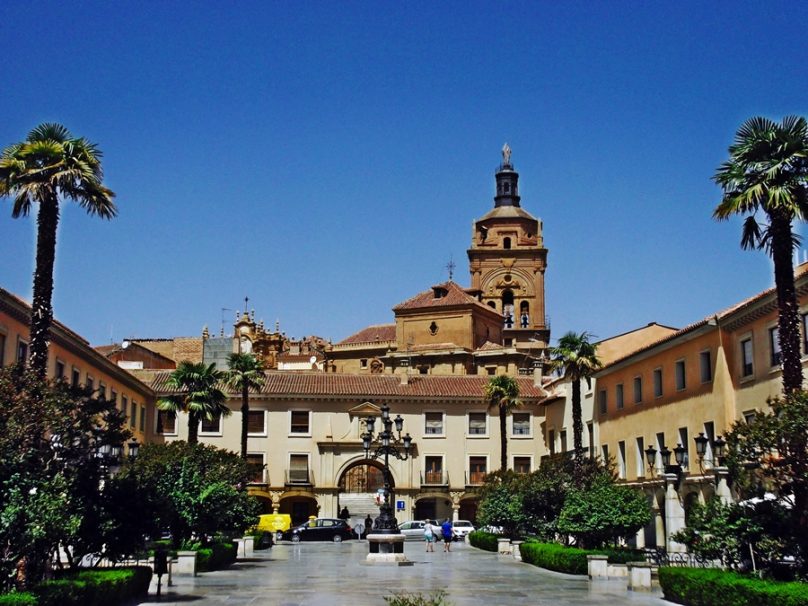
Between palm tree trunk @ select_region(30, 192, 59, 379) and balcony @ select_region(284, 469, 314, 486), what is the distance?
4490 cm

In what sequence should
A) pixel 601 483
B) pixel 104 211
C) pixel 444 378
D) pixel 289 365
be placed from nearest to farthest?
1. pixel 104 211
2. pixel 601 483
3. pixel 444 378
4. pixel 289 365

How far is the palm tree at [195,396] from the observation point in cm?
5162

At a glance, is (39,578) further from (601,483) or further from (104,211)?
(601,483)

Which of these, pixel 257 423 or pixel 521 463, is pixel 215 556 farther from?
pixel 521 463

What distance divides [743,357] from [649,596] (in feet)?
52.0

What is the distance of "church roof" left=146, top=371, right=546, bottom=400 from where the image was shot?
71.0 metres

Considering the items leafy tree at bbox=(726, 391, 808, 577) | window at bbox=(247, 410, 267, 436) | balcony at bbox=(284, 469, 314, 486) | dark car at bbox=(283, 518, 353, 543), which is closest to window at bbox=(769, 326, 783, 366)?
leafy tree at bbox=(726, 391, 808, 577)

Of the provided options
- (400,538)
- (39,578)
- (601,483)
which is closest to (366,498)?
(400,538)

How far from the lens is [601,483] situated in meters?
34.1

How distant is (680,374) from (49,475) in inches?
1221

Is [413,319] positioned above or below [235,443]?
above

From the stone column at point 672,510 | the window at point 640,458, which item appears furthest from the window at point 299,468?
the stone column at point 672,510

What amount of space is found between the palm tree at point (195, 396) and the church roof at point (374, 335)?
50.6 meters

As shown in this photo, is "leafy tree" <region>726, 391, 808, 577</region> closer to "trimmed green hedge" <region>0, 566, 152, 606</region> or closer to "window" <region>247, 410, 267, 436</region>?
"trimmed green hedge" <region>0, 566, 152, 606</region>
